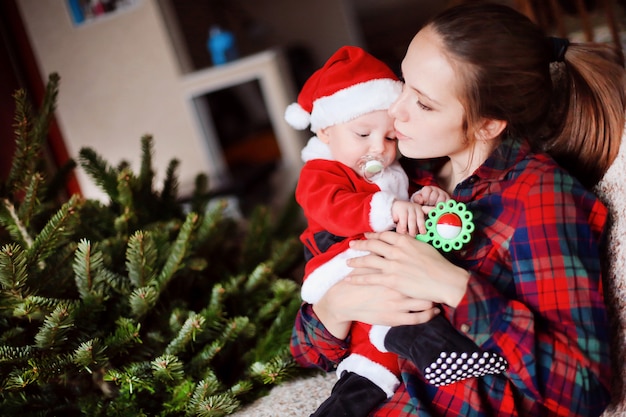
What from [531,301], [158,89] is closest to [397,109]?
[531,301]

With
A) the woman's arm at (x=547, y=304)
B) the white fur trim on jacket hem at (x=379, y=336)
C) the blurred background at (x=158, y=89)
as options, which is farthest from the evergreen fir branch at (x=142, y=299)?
the blurred background at (x=158, y=89)

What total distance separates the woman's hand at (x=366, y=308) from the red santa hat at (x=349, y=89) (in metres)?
0.36

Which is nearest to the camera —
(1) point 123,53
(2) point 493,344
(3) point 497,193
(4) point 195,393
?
(2) point 493,344

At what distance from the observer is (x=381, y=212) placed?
104cm

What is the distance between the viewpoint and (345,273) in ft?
3.74

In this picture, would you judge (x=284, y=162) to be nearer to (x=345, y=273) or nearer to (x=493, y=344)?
(x=345, y=273)

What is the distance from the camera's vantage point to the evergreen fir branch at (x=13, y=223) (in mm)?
1290

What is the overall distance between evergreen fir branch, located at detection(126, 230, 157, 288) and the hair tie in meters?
0.89

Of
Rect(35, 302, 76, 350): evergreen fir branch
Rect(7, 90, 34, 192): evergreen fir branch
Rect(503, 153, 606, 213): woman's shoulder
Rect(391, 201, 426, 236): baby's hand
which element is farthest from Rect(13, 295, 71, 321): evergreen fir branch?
Rect(503, 153, 606, 213): woman's shoulder

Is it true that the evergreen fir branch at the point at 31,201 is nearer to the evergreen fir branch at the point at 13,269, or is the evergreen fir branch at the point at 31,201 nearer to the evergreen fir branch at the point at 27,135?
the evergreen fir branch at the point at 27,135

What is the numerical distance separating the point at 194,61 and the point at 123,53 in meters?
0.46

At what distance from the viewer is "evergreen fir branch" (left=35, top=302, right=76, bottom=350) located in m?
1.05

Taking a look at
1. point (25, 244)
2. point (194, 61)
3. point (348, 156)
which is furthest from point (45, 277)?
point (194, 61)

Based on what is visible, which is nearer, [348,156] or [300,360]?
[348,156]
